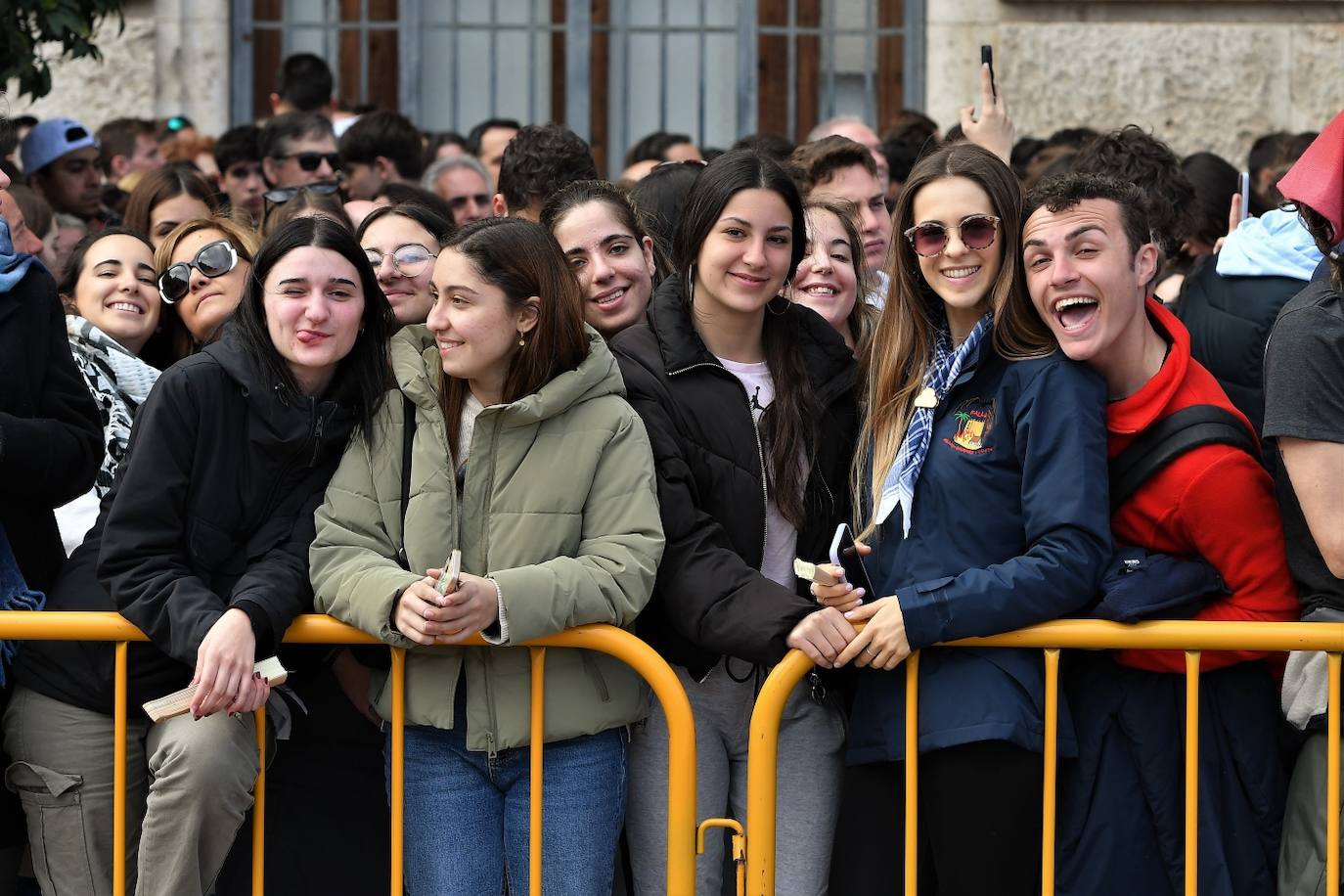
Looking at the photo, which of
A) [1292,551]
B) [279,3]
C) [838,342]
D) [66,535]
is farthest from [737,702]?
[279,3]

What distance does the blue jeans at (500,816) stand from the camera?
3756mm

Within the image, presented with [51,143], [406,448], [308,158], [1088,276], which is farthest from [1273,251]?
[51,143]

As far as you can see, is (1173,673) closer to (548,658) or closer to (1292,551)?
(1292,551)

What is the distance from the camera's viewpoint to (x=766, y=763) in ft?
12.0

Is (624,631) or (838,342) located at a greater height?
(838,342)

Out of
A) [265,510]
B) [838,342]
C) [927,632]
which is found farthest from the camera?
[838,342]

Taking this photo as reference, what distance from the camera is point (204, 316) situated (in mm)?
4684

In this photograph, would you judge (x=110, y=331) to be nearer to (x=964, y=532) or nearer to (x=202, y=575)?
(x=202, y=575)

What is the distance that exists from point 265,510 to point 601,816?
3.22ft

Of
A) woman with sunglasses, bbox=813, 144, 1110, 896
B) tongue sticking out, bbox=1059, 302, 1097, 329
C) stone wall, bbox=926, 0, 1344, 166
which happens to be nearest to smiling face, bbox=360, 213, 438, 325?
woman with sunglasses, bbox=813, 144, 1110, 896

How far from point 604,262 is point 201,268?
3.38 feet

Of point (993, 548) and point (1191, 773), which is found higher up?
point (993, 548)

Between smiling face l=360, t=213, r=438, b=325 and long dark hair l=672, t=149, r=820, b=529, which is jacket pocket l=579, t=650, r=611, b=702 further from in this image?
smiling face l=360, t=213, r=438, b=325

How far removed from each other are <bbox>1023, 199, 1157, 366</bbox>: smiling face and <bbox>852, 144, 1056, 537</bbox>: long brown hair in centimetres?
5
